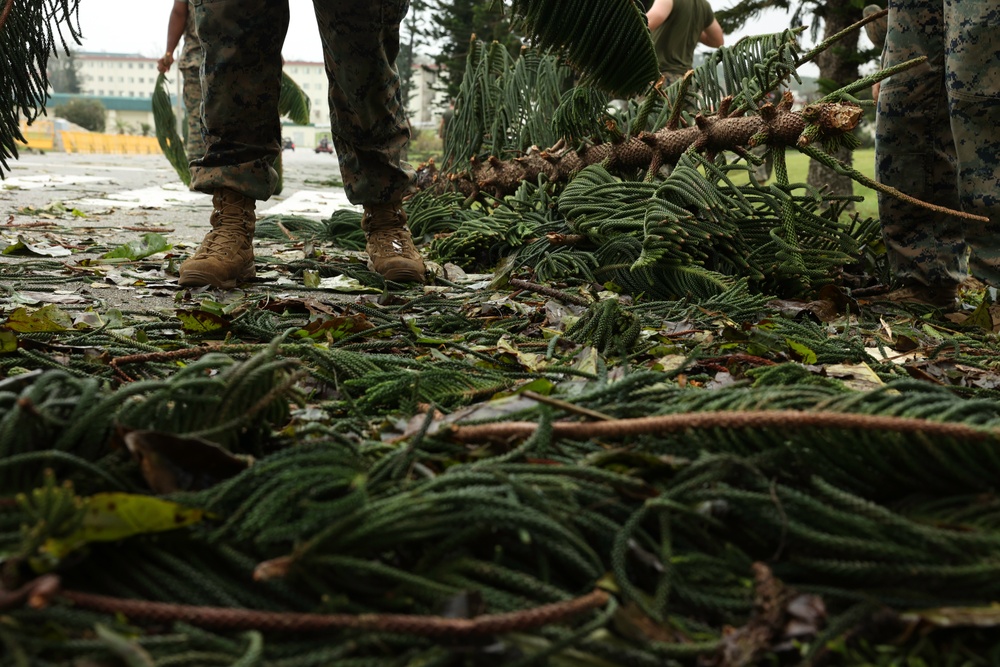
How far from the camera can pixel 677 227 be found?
7.99 feet

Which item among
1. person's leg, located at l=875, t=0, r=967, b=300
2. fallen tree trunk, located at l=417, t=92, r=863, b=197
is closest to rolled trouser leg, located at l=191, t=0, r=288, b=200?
fallen tree trunk, located at l=417, t=92, r=863, b=197

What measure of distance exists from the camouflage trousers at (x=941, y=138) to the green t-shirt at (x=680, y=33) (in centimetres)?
234

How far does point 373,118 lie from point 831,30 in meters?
6.19

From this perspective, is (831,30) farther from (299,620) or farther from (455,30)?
(455,30)

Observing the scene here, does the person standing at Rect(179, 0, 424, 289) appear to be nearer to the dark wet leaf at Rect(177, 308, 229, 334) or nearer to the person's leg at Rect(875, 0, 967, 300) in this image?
the dark wet leaf at Rect(177, 308, 229, 334)

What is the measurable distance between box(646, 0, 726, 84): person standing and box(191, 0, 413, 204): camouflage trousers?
2338 mm

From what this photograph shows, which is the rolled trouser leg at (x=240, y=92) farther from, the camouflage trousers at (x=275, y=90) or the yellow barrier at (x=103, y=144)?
the yellow barrier at (x=103, y=144)

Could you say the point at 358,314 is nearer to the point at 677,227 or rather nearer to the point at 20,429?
the point at 677,227

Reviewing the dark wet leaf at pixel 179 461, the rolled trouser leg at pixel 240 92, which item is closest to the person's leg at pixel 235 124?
the rolled trouser leg at pixel 240 92

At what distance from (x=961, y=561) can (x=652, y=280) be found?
162 cm

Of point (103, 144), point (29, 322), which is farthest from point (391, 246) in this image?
point (103, 144)

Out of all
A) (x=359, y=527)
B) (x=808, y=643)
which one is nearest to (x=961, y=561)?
(x=808, y=643)

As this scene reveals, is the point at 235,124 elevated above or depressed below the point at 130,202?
above

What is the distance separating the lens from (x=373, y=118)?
9.37ft
